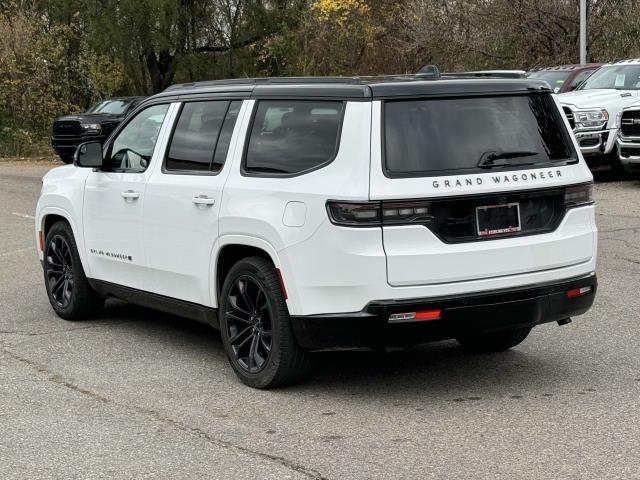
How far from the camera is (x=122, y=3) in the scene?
3009cm

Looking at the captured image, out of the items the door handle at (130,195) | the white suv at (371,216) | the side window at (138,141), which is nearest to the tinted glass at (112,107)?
the side window at (138,141)

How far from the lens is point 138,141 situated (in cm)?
754

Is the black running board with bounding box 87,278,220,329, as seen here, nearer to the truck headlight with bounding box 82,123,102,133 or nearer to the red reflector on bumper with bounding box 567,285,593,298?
the red reflector on bumper with bounding box 567,285,593,298

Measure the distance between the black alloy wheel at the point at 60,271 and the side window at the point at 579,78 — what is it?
13207 mm

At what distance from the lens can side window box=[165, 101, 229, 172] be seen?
670 centimetres

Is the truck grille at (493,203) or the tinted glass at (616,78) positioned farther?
the tinted glass at (616,78)

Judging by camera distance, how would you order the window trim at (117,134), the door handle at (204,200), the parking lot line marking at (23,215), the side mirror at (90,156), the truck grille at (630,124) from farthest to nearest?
the truck grille at (630,124)
the parking lot line marking at (23,215)
the side mirror at (90,156)
the window trim at (117,134)
the door handle at (204,200)

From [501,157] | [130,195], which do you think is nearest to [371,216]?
[501,157]

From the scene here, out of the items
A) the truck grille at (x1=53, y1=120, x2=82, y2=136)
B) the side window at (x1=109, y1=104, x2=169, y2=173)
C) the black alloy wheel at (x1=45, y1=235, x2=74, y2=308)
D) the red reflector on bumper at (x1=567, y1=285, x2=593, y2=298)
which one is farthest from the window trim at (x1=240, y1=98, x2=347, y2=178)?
the truck grille at (x1=53, y1=120, x2=82, y2=136)

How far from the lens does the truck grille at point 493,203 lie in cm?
568

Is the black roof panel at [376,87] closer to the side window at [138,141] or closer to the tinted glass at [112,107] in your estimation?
the side window at [138,141]

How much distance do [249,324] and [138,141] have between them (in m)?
1.90

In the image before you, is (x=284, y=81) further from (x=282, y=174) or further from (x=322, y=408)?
(x=322, y=408)

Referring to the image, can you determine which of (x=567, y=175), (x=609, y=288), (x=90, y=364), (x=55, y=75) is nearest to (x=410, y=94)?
(x=567, y=175)
